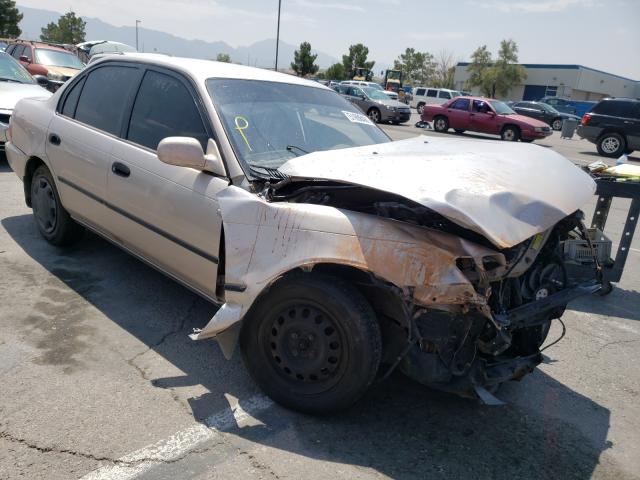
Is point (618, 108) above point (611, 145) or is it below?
above

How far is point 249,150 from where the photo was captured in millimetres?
3309

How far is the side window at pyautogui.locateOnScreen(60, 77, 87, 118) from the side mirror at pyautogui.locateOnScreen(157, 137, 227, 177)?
1967 millimetres

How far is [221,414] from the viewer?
2.88 m

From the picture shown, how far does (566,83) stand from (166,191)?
2617 inches

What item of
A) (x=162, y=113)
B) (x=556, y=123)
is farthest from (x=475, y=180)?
(x=556, y=123)

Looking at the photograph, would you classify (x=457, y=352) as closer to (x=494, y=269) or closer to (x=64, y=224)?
(x=494, y=269)

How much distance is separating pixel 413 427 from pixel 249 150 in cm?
185

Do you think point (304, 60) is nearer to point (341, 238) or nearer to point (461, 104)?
point (461, 104)

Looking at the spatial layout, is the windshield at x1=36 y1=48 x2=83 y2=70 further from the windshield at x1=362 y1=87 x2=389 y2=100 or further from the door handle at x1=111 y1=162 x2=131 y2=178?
the door handle at x1=111 y1=162 x2=131 y2=178

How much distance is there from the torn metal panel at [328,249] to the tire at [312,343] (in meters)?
0.13

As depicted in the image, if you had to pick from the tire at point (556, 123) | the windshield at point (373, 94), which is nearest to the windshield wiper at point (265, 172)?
the windshield at point (373, 94)

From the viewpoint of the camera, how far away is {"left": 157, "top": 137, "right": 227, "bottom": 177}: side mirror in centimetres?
310

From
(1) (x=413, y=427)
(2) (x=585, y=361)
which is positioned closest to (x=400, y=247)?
(1) (x=413, y=427)

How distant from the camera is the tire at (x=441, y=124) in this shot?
22853 mm
